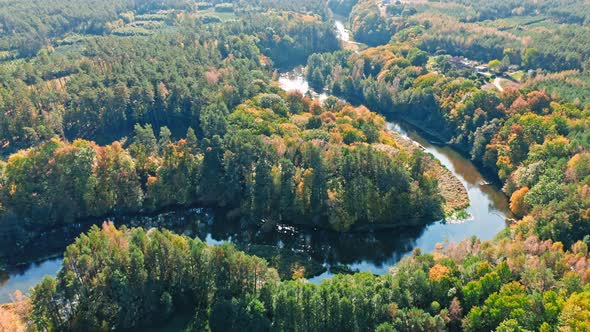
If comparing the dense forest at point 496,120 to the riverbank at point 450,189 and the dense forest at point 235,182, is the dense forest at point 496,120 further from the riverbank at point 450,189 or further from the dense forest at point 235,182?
the dense forest at point 235,182

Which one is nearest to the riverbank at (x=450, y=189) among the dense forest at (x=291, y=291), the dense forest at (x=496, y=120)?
the dense forest at (x=496, y=120)

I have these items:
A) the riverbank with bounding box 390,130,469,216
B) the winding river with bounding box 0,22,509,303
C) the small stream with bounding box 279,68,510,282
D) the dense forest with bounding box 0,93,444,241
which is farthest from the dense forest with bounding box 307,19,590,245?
the dense forest with bounding box 0,93,444,241

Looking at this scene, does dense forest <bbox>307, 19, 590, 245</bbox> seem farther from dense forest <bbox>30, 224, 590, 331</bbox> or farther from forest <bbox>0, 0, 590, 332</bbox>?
dense forest <bbox>30, 224, 590, 331</bbox>

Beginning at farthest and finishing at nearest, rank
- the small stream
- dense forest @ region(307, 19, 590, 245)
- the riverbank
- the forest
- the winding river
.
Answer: the riverbank, the small stream, dense forest @ region(307, 19, 590, 245), the winding river, the forest

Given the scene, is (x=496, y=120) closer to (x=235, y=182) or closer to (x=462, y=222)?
(x=462, y=222)

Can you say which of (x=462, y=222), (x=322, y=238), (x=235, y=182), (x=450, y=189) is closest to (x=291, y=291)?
(x=322, y=238)

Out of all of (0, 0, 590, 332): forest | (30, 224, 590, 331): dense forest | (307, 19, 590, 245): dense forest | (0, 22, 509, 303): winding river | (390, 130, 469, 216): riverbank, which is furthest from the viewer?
(390, 130, 469, 216): riverbank
